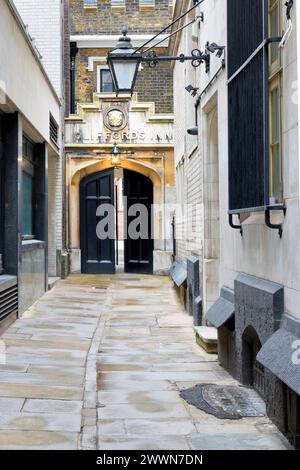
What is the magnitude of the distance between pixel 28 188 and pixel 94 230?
748 cm

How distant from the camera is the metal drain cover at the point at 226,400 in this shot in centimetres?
595

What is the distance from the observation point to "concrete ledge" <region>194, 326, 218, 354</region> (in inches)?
348

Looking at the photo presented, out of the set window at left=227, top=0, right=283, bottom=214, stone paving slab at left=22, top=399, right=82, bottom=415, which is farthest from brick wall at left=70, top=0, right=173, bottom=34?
stone paving slab at left=22, top=399, right=82, bottom=415

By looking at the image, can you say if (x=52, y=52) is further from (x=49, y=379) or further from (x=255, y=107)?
(x=255, y=107)

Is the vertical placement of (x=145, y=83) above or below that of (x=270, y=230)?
above

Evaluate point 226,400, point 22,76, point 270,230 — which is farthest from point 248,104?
point 22,76

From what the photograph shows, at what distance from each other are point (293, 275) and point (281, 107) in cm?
143

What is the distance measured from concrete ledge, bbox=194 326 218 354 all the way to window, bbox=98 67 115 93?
1469cm

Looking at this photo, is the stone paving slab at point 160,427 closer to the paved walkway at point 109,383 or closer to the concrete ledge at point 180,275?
the paved walkway at point 109,383

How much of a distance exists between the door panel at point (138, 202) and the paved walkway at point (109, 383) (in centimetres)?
836

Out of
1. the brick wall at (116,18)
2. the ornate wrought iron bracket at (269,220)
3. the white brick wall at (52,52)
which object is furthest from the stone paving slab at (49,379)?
the brick wall at (116,18)

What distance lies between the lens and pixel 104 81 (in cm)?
2252

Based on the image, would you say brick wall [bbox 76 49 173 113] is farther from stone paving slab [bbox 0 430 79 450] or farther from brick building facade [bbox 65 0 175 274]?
stone paving slab [bbox 0 430 79 450]

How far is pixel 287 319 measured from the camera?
204 inches
